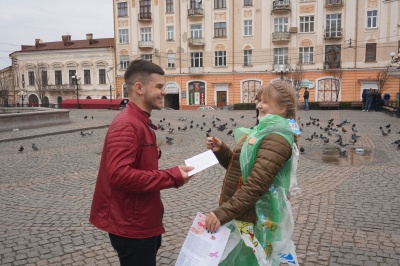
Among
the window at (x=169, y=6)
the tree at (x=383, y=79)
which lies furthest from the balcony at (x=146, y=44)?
the tree at (x=383, y=79)

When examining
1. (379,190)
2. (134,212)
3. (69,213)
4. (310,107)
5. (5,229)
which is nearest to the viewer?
(134,212)

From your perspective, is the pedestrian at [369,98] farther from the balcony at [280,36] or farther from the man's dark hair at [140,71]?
the man's dark hair at [140,71]

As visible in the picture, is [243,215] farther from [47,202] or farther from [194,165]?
[47,202]

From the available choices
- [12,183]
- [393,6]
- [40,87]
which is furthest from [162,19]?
[12,183]

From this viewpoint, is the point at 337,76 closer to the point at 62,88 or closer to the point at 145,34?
the point at 145,34

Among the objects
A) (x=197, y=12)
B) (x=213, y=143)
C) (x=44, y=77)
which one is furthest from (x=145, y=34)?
(x=213, y=143)

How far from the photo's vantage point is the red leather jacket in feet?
7.14

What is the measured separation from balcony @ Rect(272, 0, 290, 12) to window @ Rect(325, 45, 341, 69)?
6.17 meters

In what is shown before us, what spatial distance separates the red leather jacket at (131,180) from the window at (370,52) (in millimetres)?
41192

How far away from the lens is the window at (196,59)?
4378cm

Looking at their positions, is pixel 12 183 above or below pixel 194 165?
below

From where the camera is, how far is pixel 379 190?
6645mm

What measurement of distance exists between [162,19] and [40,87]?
2041 centimetres

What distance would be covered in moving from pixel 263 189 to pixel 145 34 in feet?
149
